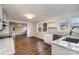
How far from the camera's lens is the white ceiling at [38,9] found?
1.09 m

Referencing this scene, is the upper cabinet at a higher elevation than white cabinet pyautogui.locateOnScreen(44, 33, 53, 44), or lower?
higher

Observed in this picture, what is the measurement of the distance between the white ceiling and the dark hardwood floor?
0.40m

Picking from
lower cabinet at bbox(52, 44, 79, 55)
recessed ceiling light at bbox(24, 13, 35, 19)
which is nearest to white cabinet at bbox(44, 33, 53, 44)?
lower cabinet at bbox(52, 44, 79, 55)

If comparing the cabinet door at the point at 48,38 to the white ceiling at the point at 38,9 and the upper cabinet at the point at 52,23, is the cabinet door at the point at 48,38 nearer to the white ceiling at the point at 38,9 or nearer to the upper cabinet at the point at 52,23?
the upper cabinet at the point at 52,23

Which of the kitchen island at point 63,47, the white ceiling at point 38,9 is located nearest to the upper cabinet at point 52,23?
the white ceiling at point 38,9

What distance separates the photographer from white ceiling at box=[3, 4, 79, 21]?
3.57ft

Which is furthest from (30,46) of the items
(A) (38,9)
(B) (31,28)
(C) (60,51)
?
(A) (38,9)

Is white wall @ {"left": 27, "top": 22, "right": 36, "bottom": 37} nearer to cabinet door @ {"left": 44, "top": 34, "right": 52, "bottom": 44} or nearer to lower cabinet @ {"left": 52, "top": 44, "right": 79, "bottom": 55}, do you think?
cabinet door @ {"left": 44, "top": 34, "right": 52, "bottom": 44}

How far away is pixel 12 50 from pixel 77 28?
1.05m

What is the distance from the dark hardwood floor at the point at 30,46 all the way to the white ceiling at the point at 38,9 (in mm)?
402

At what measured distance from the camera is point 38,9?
1138 mm
